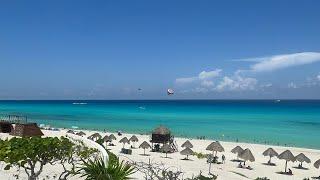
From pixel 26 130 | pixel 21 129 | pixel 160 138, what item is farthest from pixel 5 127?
pixel 160 138

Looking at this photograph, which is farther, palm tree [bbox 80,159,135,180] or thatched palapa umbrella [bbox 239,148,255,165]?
thatched palapa umbrella [bbox 239,148,255,165]

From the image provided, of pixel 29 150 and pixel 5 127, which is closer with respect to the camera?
pixel 29 150

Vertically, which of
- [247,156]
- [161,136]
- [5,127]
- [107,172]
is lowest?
[247,156]

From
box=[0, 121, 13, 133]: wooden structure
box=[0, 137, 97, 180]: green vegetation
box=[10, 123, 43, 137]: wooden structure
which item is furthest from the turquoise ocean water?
box=[0, 137, 97, 180]: green vegetation

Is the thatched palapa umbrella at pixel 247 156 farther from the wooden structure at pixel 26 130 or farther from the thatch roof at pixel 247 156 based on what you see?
the wooden structure at pixel 26 130

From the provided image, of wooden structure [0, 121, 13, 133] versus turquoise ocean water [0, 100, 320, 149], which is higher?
wooden structure [0, 121, 13, 133]

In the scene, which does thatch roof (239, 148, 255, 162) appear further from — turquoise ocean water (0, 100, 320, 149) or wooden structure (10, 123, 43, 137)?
turquoise ocean water (0, 100, 320, 149)

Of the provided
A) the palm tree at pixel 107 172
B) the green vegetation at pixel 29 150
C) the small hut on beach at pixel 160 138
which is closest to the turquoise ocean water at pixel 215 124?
the small hut on beach at pixel 160 138

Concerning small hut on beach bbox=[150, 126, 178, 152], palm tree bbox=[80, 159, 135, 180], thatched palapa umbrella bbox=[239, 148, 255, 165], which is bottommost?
thatched palapa umbrella bbox=[239, 148, 255, 165]

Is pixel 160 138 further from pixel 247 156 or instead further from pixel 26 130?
pixel 26 130

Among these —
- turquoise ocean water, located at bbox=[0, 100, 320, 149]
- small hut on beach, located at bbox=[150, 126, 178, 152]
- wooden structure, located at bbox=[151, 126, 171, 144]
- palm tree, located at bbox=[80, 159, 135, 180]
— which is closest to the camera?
palm tree, located at bbox=[80, 159, 135, 180]

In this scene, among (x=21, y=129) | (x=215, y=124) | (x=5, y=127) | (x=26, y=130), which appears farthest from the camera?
(x=215, y=124)

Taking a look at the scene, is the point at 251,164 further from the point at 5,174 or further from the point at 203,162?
the point at 5,174

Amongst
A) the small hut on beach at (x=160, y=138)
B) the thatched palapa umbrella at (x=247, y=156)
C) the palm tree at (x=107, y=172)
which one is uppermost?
the palm tree at (x=107, y=172)
